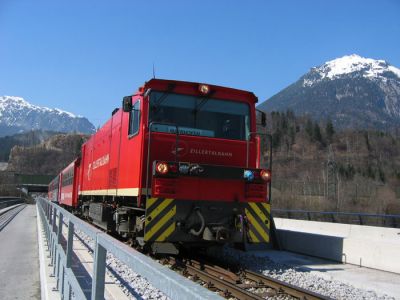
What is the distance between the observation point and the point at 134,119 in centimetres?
1007

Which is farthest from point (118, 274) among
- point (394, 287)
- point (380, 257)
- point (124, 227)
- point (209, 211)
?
point (380, 257)

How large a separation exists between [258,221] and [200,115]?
261 centimetres

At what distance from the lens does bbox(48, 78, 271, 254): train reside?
8.91 m

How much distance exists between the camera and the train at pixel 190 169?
891 centimetres

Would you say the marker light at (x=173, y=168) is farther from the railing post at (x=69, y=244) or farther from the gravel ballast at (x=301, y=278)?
the railing post at (x=69, y=244)

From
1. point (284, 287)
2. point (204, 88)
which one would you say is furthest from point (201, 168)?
point (284, 287)

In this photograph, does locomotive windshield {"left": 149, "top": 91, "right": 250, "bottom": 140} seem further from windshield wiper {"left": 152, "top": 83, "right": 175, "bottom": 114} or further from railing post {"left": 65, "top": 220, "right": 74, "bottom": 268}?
railing post {"left": 65, "top": 220, "right": 74, "bottom": 268}

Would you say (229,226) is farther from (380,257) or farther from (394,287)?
(380,257)

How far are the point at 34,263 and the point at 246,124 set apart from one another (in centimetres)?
540

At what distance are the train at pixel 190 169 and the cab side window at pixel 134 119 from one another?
0.07 ft

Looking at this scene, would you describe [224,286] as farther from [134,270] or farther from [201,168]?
[134,270]

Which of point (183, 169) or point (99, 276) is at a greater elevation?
point (183, 169)

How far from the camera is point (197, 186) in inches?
364

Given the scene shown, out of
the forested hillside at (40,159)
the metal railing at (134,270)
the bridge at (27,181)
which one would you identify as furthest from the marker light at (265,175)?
the forested hillside at (40,159)
